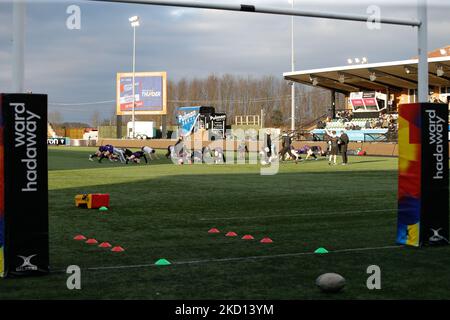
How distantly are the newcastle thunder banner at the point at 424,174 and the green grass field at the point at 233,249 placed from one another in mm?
364

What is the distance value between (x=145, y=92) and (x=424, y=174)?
234ft

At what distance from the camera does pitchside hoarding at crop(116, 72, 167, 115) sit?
256ft

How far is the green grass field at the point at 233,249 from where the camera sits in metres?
6.64

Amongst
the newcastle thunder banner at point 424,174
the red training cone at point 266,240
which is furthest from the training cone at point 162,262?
the newcastle thunder banner at point 424,174

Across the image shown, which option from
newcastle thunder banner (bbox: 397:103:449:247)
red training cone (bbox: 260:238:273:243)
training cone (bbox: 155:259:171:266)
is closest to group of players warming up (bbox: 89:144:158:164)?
red training cone (bbox: 260:238:273:243)

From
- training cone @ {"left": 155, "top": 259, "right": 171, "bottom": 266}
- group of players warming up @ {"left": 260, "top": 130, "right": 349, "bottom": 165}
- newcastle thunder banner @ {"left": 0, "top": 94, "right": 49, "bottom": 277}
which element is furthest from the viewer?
group of players warming up @ {"left": 260, "top": 130, "right": 349, "bottom": 165}

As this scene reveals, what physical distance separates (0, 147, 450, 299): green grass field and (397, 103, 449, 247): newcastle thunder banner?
0.36 metres

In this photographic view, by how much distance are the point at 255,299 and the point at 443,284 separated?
215 cm

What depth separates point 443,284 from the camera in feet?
22.5

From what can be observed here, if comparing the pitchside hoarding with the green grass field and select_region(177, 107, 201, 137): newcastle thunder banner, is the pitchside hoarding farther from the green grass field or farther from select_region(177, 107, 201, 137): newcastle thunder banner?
the green grass field

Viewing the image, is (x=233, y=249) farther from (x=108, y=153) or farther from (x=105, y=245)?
(x=108, y=153)

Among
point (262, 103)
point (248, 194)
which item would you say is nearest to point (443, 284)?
point (248, 194)

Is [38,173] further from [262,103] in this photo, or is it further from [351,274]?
[262,103]

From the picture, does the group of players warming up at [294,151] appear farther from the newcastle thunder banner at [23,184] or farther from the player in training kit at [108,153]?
the newcastle thunder banner at [23,184]
